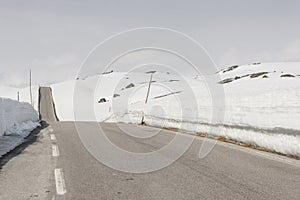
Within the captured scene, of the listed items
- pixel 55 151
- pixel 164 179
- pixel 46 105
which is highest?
pixel 46 105

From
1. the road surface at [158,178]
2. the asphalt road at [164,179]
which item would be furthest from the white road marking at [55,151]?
the asphalt road at [164,179]

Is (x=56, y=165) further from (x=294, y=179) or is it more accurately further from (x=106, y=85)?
(x=106, y=85)

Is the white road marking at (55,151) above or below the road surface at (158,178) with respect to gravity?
above

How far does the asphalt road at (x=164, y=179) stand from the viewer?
5.93 metres

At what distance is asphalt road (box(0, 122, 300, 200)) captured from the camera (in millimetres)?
5931

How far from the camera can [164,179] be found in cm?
710

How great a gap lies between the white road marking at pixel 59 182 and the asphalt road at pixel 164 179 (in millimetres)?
63

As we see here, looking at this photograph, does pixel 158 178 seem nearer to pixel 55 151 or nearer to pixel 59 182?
pixel 59 182

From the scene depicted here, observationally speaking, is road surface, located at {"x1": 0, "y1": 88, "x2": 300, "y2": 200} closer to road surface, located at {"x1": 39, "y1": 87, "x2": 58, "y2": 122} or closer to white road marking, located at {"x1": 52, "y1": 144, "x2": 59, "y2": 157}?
white road marking, located at {"x1": 52, "y1": 144, "x2": 59, "y2": 157}

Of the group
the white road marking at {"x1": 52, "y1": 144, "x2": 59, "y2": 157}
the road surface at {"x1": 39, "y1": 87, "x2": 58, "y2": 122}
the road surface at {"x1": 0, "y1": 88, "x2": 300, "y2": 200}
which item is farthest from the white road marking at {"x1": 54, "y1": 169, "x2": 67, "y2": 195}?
the road surface at {"x1": 39, "y1": 87, "x2": 58, "y2": 122}

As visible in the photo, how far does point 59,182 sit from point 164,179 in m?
2.06

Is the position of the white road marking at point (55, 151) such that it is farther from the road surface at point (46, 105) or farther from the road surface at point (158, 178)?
the road surface at point (46, 105)

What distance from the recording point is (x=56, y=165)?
869 cm

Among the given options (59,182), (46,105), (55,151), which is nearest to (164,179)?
(59,182)
